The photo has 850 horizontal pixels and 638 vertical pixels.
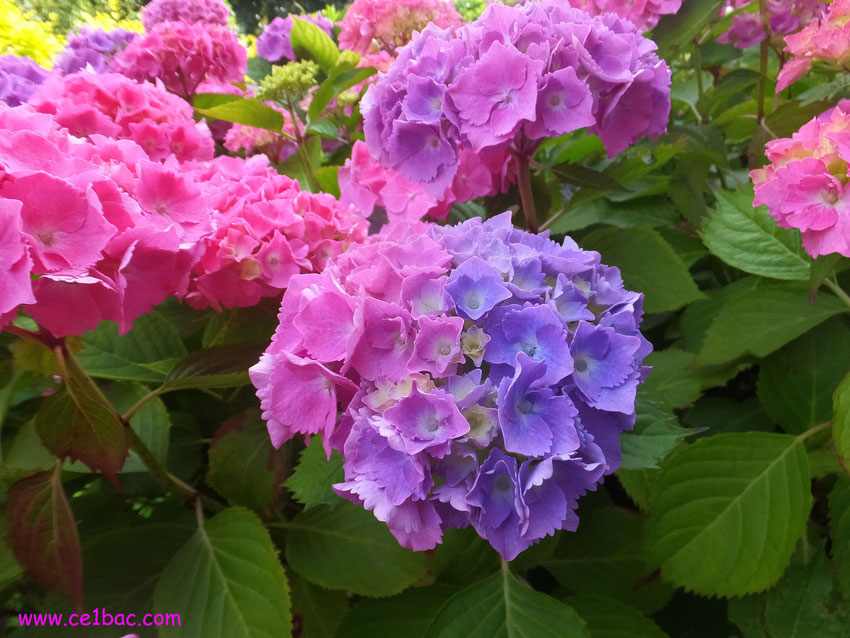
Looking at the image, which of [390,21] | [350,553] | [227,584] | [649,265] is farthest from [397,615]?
[390,21]

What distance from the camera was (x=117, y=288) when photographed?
0.50 meters

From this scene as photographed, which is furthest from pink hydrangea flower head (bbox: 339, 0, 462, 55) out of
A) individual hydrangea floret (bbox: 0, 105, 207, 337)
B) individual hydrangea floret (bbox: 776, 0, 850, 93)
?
individual hydrangea floret (bbox: 0, 105, 207, 337)

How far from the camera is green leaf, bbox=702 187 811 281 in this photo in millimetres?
798

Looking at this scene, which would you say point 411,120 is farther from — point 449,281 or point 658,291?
point 658,291

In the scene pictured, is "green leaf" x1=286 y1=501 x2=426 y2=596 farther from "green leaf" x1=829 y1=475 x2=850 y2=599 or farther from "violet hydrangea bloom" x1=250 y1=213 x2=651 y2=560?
"green leaf" x1=829 y1=475 x2=850 y2=599

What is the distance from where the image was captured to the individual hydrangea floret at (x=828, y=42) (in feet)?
2.30

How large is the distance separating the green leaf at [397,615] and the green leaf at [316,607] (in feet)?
0.21

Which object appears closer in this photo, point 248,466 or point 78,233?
point 78,233

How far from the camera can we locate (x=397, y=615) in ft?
2.27

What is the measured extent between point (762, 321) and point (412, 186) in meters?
0.51

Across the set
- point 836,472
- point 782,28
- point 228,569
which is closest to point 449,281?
point 228,569

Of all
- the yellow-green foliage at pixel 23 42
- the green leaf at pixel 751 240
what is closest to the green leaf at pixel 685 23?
the green leaf at pixel 751 240

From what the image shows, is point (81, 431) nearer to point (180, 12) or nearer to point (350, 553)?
point (350, 553)

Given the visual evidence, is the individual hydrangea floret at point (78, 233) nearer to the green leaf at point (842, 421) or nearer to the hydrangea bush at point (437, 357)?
the hydrangea bush at point (437, 357)
